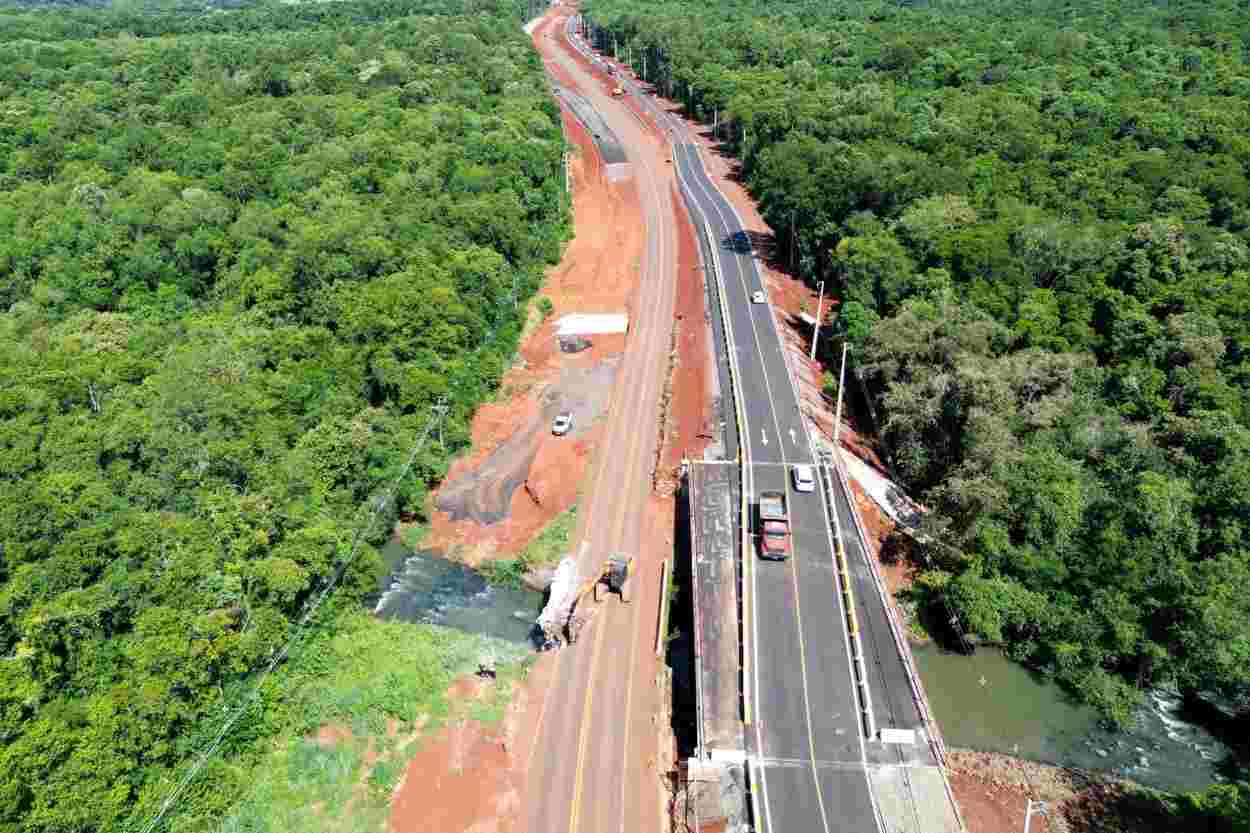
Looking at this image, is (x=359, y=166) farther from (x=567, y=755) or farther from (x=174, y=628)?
(x=567, y=755)

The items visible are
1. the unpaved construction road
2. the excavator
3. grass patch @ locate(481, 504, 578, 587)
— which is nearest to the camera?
the excavator

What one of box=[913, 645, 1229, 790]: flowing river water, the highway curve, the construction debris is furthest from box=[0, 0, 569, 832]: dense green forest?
box=[913, 645, 1229, 790]: flowing river water

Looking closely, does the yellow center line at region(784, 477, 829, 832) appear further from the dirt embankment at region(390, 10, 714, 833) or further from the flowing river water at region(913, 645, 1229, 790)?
the flowing river water at region(913, 645, 1229, 790)

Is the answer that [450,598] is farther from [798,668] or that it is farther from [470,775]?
[798,668]

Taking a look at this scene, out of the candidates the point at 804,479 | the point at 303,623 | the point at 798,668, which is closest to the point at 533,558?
the point at 303,623

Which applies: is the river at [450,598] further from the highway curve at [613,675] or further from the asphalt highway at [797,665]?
the asphalt highway at [797,665]

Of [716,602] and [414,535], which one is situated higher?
[716,602]
